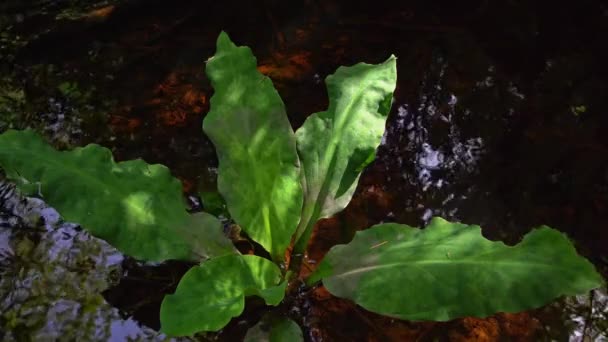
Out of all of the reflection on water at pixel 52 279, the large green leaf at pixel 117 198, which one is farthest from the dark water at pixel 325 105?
the large green leaf at pixel 117 198

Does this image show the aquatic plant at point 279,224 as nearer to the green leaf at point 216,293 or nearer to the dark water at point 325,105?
the green leaf at point 216,293

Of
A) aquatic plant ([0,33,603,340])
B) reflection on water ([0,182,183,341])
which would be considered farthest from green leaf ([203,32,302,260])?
reflection on water ([0,182,183,341])

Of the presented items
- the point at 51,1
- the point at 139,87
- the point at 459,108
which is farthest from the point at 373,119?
the point at 51,1

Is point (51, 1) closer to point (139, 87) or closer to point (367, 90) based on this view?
point (139, 87)

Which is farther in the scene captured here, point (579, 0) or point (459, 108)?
point (579, 0)

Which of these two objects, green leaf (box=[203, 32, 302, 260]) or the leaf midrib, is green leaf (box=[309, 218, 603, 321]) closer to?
the leaf midrib

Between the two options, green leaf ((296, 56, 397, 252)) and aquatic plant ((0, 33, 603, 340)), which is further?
green leaf ((296, 56, 397, 252))

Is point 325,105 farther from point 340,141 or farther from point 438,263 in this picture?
point 438,263
